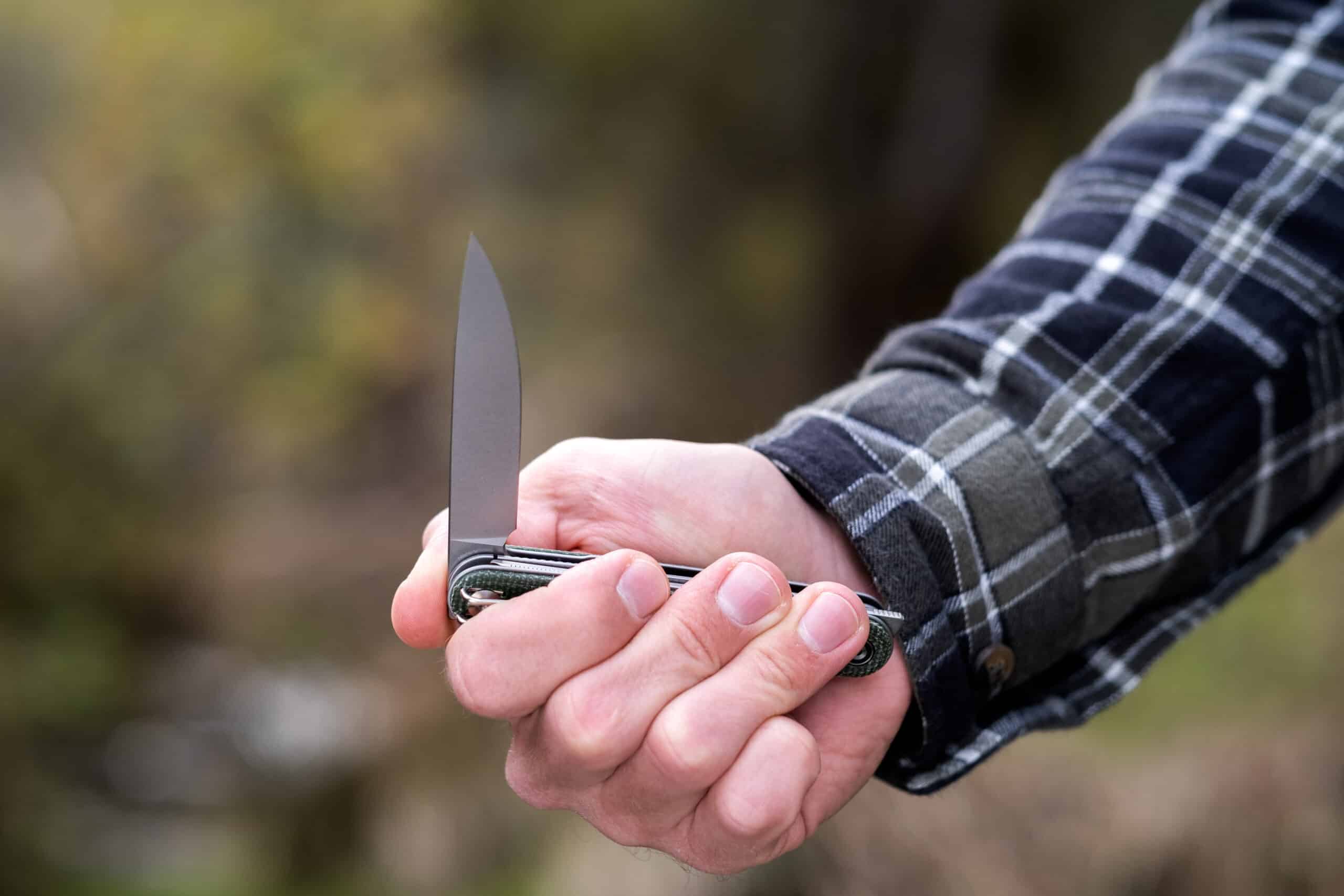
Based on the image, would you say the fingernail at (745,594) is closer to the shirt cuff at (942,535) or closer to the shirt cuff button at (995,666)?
the shirt cuff at (942,535)

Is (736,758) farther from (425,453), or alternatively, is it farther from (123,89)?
(123,89)

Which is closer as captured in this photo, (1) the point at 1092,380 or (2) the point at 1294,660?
(1) the point at 1092,380

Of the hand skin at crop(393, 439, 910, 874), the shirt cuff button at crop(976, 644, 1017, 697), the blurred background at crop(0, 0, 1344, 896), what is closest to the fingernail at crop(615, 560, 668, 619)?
the hand skin at crop(393, 439, 910, 874)

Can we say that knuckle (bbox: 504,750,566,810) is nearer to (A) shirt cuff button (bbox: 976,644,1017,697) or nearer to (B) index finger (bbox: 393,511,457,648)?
(B) index finger (bbox: 393,511,457,648)

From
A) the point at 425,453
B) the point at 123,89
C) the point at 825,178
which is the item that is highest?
the point at 123,89

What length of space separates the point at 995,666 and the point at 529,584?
48 cm

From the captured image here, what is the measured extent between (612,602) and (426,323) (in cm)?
376

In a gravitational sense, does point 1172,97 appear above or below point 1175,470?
above

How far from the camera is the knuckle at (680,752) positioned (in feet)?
2.59

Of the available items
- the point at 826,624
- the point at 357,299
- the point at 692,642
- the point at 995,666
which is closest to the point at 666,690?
the point at 692,642

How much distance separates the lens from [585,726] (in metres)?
0.79

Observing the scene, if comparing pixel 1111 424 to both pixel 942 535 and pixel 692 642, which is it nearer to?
pixel 942 535

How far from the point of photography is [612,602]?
31.5 inches

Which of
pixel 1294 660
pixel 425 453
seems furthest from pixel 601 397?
pixel 1294 660
